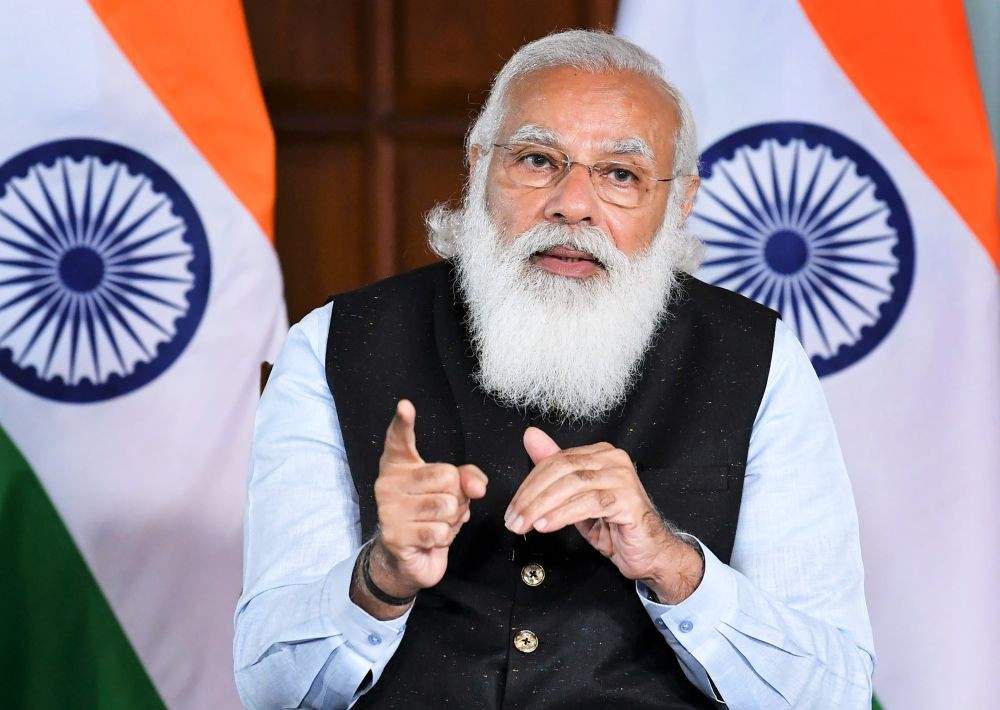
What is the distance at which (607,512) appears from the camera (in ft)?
4.56

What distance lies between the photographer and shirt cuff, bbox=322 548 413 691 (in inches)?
58.7

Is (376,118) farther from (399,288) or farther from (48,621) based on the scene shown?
(48,621)

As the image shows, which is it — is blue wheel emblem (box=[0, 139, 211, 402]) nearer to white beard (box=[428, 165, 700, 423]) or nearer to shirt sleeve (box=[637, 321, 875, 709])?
white beard (box=[428, 165, 700, 423])

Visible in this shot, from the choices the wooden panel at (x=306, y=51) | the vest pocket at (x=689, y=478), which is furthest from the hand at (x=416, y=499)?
the wooden panel at (x=306, y=51)

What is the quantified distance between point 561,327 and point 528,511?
1.66ft

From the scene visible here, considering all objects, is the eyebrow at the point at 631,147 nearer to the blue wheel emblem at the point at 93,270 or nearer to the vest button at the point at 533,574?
the vest button at the point at 533,574

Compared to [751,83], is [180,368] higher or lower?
lower

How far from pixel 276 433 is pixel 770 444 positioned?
2.39 feet

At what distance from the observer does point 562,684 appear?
156 cm

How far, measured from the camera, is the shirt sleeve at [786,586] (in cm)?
152

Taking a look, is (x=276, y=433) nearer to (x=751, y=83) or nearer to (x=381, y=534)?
(x=381, y=534)

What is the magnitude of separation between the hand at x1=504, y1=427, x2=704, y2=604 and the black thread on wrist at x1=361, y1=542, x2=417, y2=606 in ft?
0.57

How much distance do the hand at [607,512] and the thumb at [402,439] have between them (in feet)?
0.45

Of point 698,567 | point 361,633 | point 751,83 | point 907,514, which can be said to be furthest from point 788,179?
point 361,633
